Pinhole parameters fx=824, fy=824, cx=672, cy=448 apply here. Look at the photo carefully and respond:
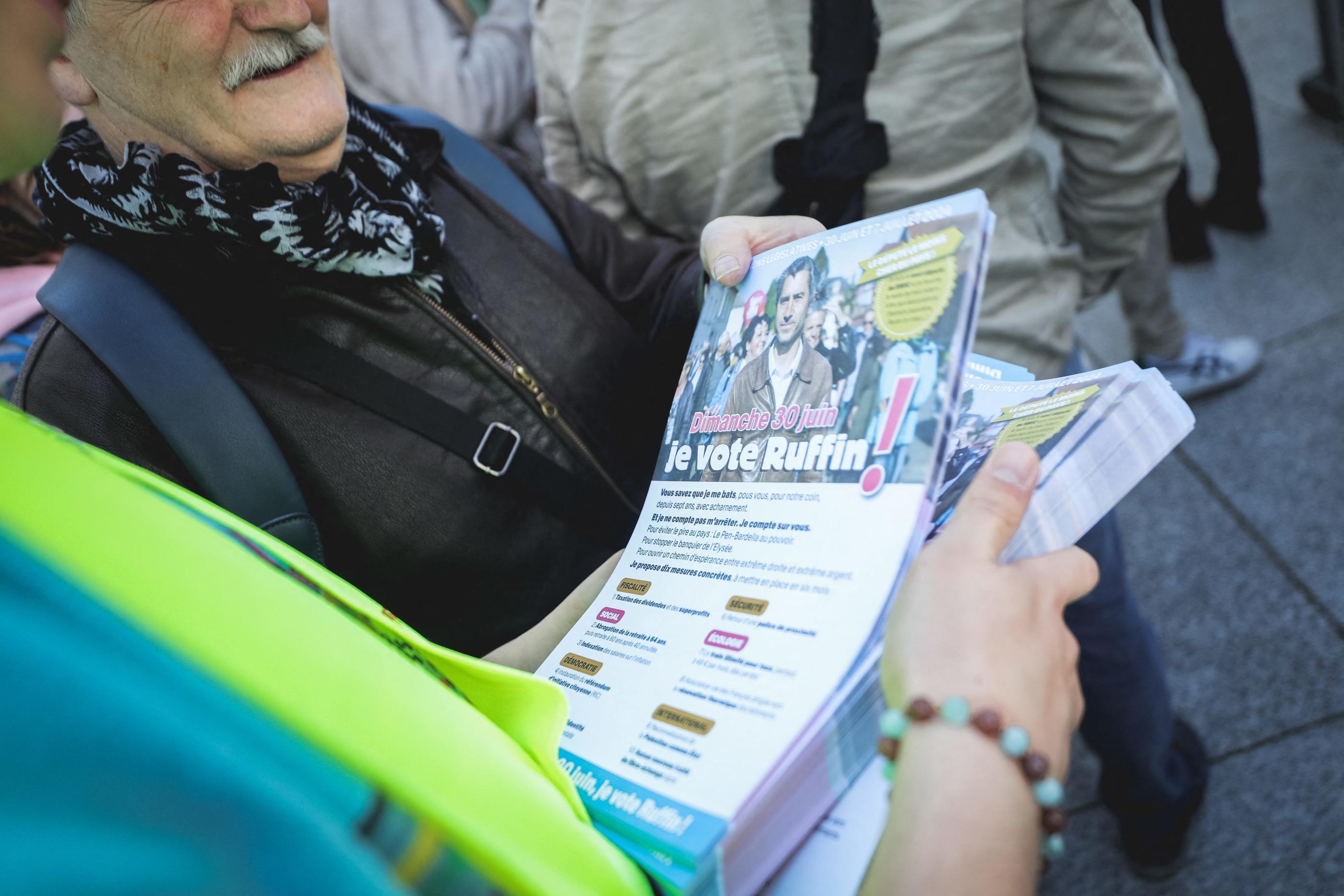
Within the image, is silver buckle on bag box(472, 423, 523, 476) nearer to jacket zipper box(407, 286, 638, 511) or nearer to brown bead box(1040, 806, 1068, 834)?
jacket zipper box(407, 286, 638, 511)

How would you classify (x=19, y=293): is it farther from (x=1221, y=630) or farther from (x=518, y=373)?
(x=1221, y=630)

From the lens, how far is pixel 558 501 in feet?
4.02

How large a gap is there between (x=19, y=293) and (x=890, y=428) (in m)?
1.63

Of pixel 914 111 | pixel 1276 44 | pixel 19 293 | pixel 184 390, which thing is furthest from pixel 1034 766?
pixel 1276 44

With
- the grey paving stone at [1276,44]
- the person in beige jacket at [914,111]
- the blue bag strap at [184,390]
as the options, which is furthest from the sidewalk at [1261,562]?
the blue bag strap at [184,390]

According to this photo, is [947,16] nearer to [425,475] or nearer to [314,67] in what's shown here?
[314,67]

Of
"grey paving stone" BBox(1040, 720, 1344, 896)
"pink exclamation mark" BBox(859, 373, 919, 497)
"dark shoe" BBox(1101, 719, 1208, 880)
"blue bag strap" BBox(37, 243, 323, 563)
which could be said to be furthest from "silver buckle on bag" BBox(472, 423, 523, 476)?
"grey paving stone" BBox(1040, 720, 1344, 896)

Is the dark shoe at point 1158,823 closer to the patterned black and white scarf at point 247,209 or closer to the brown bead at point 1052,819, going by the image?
the brown bead at point 1052,819

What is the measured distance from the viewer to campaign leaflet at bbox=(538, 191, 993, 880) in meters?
0.62

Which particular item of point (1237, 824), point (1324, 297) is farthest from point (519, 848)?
point (1324, 297)

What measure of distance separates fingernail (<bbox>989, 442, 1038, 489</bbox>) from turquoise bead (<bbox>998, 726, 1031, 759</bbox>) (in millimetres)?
183

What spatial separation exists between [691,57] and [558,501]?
0.78m

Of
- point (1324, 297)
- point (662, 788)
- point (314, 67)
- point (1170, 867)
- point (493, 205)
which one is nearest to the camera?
point (662, 788)

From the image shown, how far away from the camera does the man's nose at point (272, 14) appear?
3.32 feet
